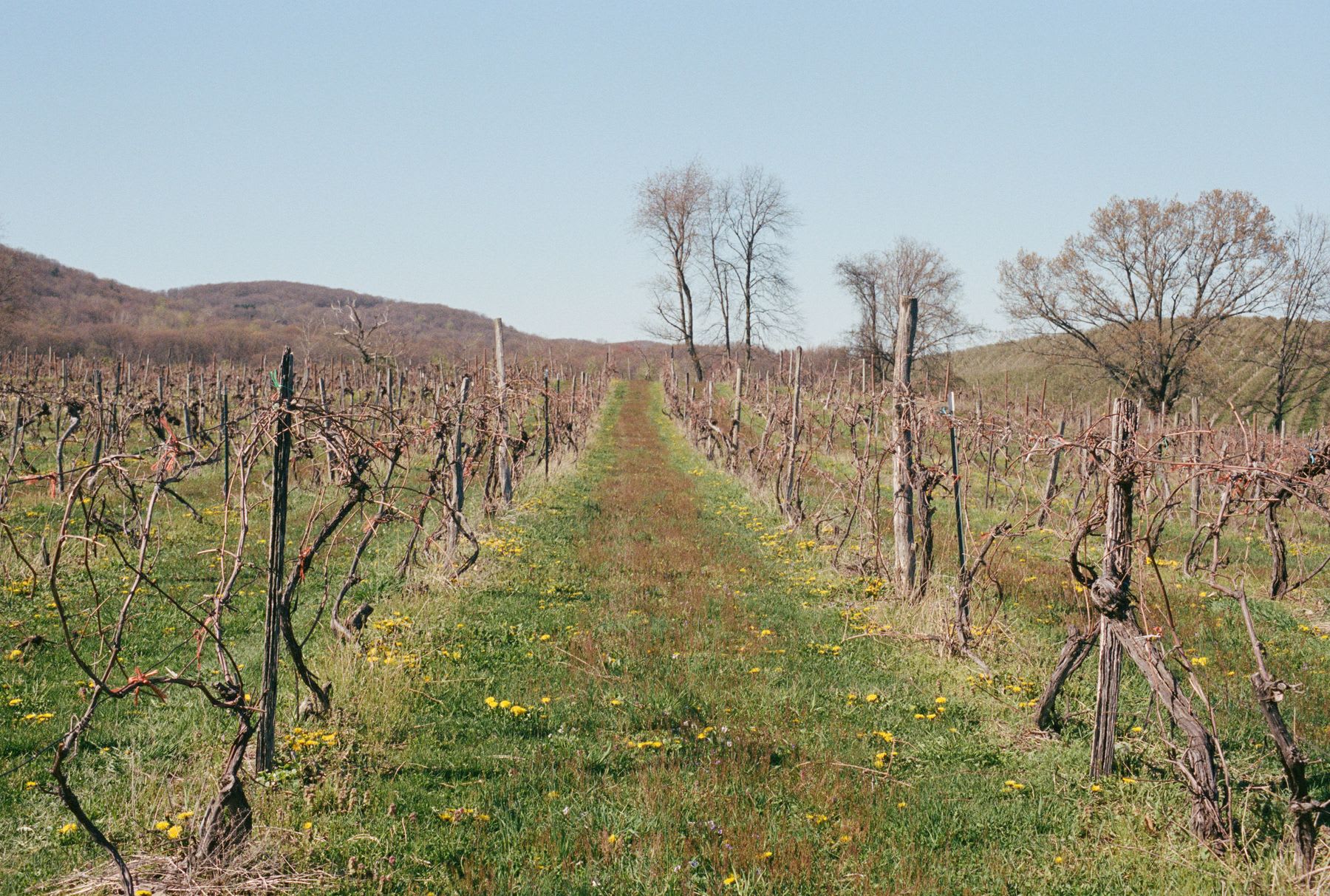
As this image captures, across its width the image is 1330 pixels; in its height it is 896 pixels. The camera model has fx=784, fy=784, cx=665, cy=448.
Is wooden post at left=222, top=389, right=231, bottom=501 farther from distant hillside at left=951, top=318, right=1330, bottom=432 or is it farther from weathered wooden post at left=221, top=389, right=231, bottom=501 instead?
distant hillside at left=951, top=318, right=1330, bottom=432

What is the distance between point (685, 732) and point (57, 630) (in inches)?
236

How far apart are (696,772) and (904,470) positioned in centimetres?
422

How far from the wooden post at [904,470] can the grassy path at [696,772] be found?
69 cm

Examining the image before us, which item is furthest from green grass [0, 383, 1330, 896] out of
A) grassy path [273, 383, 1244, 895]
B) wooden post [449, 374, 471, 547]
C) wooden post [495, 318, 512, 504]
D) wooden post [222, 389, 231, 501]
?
wooden post [495, 318, 512, 504]

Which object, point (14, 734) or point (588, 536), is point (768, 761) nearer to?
point (14, 734)

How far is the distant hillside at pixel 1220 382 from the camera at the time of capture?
32.1 m

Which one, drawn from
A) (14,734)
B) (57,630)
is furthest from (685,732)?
(57,630)

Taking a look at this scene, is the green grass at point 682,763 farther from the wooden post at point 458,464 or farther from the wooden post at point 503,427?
the wooden post at point 503,427

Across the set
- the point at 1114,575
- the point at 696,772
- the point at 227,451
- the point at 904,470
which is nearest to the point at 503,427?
the point at 227,451

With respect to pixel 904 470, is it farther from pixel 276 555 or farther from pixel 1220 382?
pixel 1220 382

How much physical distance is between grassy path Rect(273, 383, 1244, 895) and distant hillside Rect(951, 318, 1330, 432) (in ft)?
75.4

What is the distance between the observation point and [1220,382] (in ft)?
112

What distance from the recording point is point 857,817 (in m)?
3.97

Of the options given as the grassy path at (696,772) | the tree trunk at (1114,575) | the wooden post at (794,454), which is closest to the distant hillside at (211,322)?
the wooden post at (794,454)
